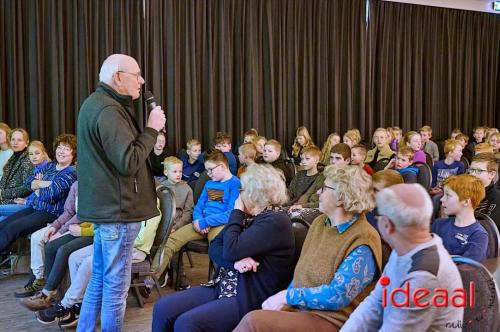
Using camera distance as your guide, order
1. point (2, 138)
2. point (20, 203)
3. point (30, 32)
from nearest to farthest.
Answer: point (20, 203)
point (2, 138)
point (30, 32)

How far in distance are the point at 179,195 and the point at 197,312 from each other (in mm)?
2194

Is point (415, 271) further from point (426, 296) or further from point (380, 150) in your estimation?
point (380, 150)

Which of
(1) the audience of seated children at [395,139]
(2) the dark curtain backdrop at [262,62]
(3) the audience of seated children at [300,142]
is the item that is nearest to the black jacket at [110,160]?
(2) the dark curtain backdrop at [262,62]

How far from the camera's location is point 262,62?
801 cm

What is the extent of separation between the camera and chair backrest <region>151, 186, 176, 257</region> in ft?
12.0

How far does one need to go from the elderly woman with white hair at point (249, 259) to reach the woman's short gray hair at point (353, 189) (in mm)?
282

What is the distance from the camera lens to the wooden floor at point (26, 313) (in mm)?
3521

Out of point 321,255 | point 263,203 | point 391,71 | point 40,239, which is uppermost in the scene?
point 391,71

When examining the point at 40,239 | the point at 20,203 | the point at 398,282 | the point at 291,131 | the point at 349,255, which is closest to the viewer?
the point at 398,282

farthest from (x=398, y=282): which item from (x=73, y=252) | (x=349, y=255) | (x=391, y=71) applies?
(x=391, y=71)

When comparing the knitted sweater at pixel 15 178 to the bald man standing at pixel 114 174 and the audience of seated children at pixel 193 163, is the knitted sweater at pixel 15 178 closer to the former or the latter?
the audience of seated children at pixel 193 163

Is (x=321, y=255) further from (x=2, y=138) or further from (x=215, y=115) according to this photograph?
(x=215, y=115)

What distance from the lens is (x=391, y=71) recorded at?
9.37 metres

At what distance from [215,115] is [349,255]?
18.5 ft
